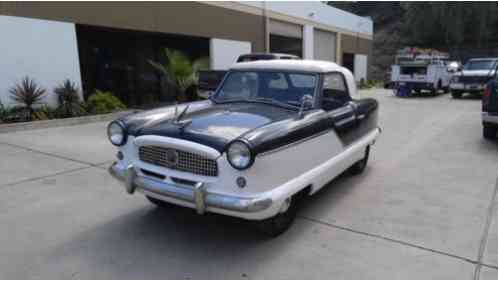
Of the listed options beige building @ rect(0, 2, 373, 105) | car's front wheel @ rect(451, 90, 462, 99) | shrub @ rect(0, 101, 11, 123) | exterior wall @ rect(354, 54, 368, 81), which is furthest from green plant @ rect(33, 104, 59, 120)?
exterior wall @ rect(354, 54, 368, 81)

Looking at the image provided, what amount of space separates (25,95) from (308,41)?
1640 cm

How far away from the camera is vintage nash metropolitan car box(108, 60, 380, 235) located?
2920 millimetres

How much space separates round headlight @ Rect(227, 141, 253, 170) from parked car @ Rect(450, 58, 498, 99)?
1671 cm

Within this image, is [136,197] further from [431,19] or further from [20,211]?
[431,19]

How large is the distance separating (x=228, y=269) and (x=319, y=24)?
2220 centimetres

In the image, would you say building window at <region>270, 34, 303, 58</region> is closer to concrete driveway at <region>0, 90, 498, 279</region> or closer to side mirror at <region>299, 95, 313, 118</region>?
concrete driveway at <region>0, 90, 498, 279</region>

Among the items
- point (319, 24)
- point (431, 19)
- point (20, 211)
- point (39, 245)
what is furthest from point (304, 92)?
point (431, 19)

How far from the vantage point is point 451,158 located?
630 cm

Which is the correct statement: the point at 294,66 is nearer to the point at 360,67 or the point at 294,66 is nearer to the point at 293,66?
the point at 293,66

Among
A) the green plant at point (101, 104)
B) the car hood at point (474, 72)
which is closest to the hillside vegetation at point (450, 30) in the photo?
the car hood at point (474, 72)

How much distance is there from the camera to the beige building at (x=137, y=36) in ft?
31.7

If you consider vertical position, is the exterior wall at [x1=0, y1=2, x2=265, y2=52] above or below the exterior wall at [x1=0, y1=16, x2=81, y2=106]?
above

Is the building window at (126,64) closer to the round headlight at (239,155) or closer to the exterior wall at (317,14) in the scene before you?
the exterior wall at (317,14)

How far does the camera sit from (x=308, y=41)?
22.0 meters
